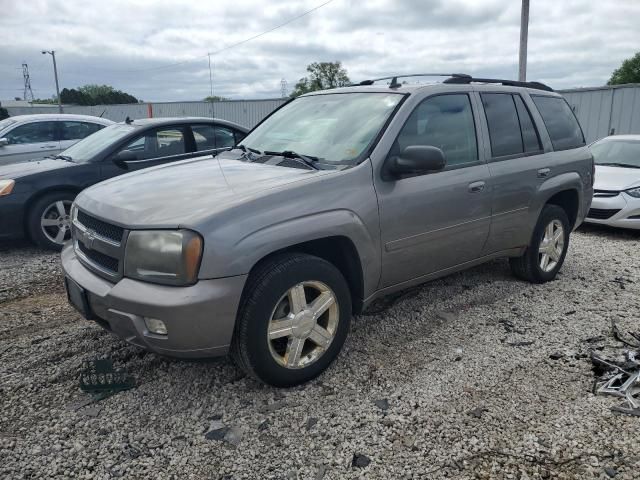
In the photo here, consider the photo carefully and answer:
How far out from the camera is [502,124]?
438 cm

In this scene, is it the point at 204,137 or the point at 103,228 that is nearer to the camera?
the point at 103,228

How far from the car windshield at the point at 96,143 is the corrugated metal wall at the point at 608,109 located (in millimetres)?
12044

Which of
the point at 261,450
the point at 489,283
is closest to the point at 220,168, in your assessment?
the point at 261,450

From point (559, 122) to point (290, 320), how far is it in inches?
142

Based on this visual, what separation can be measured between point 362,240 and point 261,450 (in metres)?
1.35

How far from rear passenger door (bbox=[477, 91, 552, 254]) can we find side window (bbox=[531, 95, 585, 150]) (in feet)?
0.70

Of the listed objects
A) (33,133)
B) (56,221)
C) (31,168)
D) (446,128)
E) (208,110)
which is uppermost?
(208,110)

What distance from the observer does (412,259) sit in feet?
11.9

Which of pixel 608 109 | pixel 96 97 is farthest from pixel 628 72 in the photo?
pixel 96 97

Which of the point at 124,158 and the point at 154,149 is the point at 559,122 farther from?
the point at 154,149

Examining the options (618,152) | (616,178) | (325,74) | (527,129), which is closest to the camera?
(527,129)

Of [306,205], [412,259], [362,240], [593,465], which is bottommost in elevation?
[593,465]

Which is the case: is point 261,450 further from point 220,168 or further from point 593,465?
point 220,168

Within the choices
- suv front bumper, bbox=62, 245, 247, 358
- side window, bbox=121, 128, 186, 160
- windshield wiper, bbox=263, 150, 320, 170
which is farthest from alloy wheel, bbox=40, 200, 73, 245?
suv front bumper, bbox=62, 245, 247, 358
